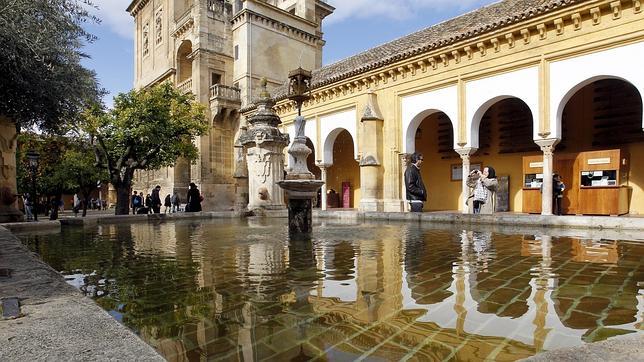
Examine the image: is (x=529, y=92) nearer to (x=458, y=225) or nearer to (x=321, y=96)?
(x=458, y=225)

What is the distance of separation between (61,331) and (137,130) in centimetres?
1596

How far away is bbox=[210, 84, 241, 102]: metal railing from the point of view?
1028 inches

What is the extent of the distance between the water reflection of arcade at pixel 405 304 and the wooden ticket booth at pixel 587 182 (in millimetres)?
9192

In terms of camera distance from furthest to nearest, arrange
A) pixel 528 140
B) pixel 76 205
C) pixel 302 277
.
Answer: pixel 76 205
pixel 528 140
pixel 302 277

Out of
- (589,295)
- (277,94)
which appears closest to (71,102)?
(589,295)

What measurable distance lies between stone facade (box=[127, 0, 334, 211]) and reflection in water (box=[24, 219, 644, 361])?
67.1 ft

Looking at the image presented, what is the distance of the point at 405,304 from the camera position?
2965 millimetres

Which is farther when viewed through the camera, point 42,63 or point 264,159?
point 264,159

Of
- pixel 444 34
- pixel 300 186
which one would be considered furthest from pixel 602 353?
pixel 444 34

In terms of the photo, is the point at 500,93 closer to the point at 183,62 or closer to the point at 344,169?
the point at 344,169

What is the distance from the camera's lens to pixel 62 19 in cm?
799

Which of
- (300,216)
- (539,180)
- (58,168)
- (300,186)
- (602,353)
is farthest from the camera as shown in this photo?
(58,168)

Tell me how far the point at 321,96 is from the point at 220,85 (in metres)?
8.56

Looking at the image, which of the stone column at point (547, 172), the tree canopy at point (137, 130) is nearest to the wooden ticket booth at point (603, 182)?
the stone column at point (547, 172)
